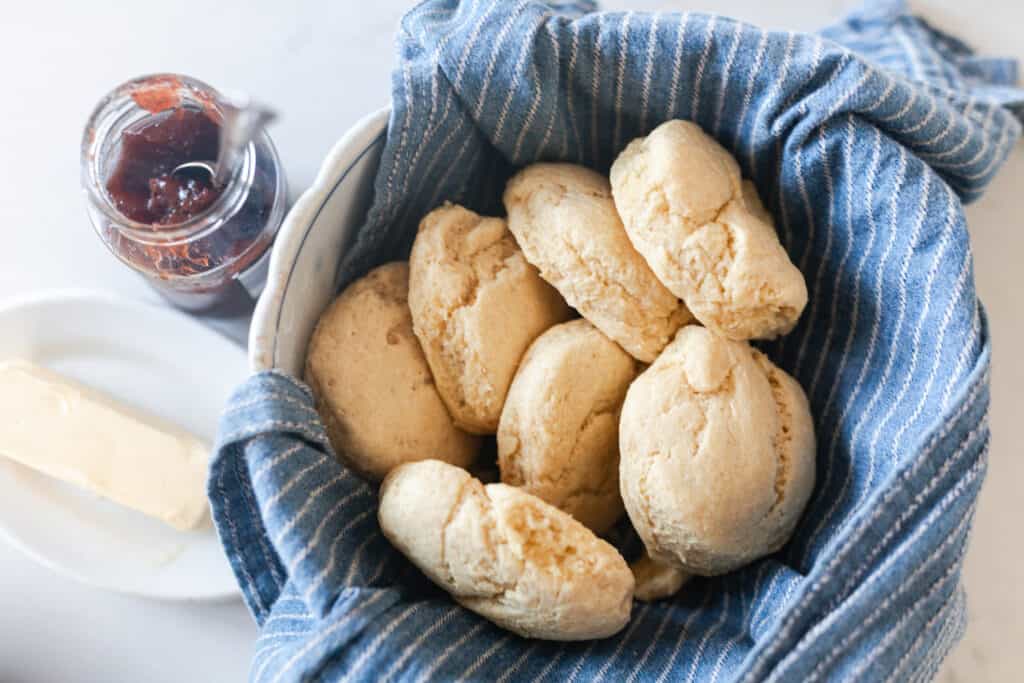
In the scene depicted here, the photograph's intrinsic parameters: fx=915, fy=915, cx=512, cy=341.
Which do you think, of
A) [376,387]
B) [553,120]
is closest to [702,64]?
[553,120]

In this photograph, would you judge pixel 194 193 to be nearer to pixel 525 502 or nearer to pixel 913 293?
pixel 525 502

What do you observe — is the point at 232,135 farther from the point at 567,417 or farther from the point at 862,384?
the point at 862,384

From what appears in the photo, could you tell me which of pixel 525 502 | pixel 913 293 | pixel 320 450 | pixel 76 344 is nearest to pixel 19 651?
pixel 76 344

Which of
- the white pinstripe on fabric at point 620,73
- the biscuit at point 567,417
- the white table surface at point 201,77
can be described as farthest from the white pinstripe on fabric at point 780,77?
the white table surface at point 201,77

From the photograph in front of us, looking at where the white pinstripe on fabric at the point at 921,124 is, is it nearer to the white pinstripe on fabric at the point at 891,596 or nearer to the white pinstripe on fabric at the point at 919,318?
the white pinstripe on fabric at the point at 919,318

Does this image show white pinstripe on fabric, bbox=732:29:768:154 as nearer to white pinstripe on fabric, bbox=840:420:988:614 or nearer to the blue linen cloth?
the blue linen cloth

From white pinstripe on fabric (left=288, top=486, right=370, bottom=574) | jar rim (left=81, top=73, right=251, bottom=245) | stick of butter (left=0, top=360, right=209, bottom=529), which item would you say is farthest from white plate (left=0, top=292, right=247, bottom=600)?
white pinstripe on fabric (left=288, top=486, right=370, bottom=574)
